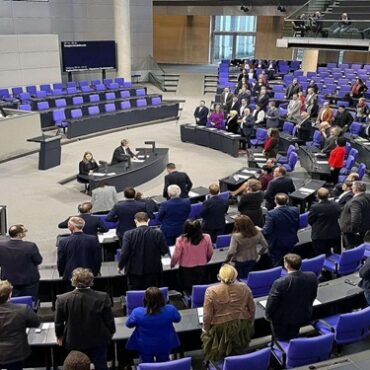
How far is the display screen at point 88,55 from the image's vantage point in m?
23.9

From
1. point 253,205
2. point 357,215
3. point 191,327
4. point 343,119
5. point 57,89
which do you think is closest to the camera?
point 191,327

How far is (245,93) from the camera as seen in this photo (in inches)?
683

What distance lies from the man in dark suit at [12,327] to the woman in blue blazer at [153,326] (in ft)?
3.06

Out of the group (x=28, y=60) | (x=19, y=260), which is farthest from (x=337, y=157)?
(x=28, y=60)

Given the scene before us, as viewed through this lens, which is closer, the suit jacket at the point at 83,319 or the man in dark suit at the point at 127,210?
the suit jacket at the point at 83,319

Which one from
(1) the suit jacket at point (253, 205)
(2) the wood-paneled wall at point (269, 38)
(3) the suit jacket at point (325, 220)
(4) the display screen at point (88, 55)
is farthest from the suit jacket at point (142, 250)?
(2) the wood-paneled wall at point (269, 38)

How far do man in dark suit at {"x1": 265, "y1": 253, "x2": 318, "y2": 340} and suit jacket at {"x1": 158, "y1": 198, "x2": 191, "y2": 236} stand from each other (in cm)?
248

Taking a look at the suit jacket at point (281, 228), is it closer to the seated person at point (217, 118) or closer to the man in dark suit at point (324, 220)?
the man in dark suit at point (324, 220)

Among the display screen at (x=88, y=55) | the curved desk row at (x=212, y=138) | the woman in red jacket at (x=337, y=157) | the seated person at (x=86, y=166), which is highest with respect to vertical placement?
the display screen at (x=88, y=55)

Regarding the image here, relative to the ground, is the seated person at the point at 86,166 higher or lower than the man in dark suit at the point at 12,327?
lower

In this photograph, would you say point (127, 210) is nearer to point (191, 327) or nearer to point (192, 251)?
point (192, 251)

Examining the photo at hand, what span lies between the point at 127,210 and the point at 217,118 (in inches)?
372

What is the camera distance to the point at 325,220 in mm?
7270

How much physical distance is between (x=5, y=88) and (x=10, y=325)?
1780 centimetres
